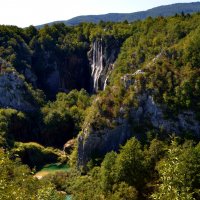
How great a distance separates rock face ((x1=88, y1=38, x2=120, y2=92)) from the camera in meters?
139

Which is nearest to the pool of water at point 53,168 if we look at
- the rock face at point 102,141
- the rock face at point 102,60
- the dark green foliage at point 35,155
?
the dark green foliage at point 35,155

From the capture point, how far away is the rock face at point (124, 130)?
7756cm

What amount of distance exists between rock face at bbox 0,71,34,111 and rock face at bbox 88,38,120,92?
26.6 m

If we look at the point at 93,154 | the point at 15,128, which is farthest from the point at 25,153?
Result: the point at 93,154

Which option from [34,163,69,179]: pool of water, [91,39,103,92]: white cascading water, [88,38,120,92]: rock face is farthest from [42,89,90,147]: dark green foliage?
[91,39,103,92]: white cascading water

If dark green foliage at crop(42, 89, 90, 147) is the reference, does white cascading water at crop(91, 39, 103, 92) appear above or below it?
above

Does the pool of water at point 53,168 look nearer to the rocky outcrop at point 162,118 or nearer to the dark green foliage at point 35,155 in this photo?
the dark green foliage at point 35,155

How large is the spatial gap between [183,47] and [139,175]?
98.1 feet

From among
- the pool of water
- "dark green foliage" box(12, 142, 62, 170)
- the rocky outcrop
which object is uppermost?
the rocky outcrop

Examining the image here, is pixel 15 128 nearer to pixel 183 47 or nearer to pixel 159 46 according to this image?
pixel 159 46

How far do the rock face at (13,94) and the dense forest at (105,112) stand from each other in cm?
Answer: 27

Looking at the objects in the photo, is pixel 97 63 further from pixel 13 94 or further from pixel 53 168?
pixel 53 168

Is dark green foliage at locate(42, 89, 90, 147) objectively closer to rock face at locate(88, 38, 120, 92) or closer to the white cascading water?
rock face at locate(88, 38, 120, 92)

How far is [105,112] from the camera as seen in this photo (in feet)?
273
